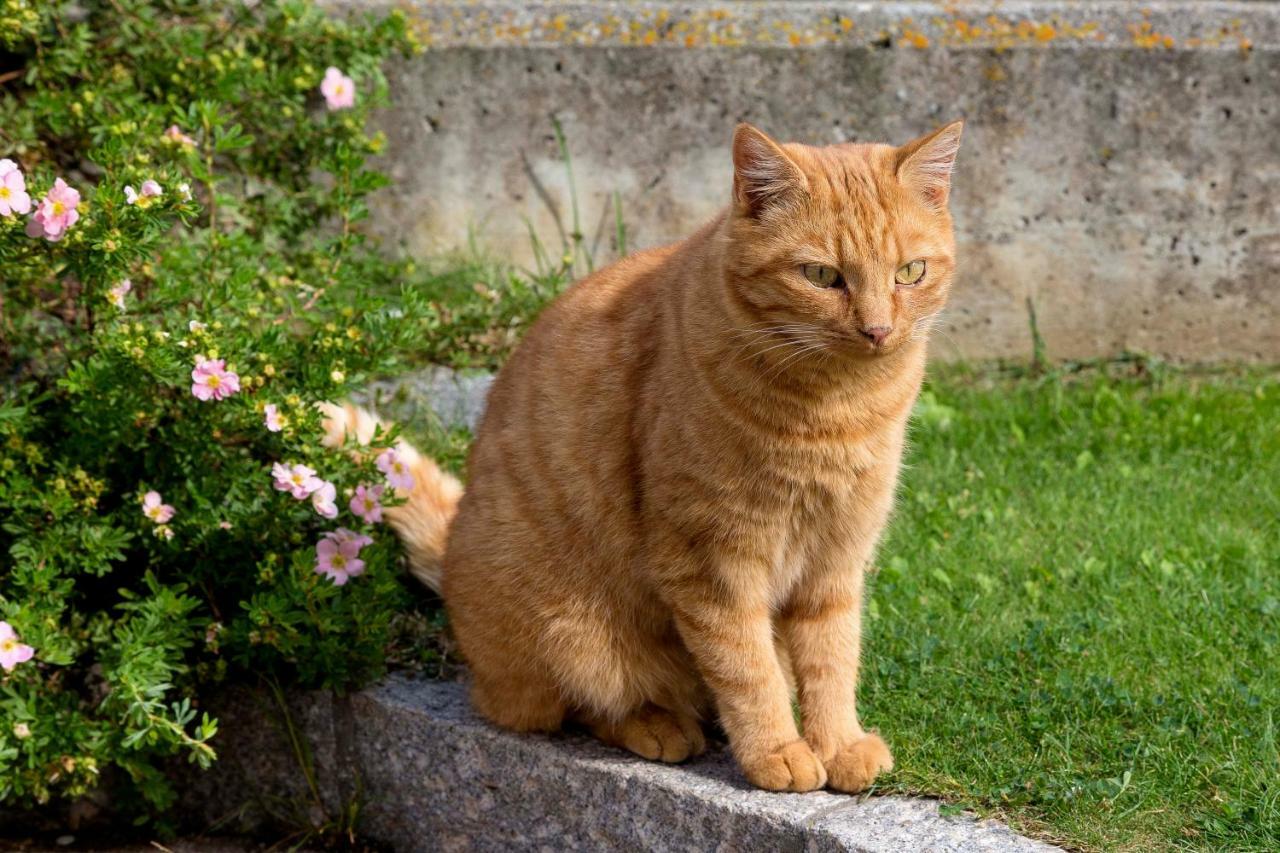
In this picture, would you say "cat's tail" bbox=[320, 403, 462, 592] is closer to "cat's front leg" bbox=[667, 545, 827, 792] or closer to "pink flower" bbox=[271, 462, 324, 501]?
"pink flower" bbox=[271, 462, 324, 501]

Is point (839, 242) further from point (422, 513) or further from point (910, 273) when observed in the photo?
point (422, 513)

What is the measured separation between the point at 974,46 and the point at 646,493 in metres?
2.69

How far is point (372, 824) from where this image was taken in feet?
11.4

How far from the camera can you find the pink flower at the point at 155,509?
3.20m

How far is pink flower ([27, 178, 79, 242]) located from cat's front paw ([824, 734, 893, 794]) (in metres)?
1.90

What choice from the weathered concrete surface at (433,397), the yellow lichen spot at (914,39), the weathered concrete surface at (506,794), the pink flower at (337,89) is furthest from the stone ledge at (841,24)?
the weathered concrete surface at (506,794)

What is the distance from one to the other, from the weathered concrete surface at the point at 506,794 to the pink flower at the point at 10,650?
70 cm

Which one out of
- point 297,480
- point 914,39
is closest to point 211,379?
point 297,480

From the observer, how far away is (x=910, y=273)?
2.65 meters

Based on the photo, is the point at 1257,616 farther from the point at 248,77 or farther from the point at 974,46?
the point at 248,77

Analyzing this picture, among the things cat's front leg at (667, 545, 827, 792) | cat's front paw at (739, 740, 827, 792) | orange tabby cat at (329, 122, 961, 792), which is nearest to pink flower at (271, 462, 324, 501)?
orange tabby cat at (329, 122, 961, 792)

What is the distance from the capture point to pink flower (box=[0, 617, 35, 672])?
295 cm

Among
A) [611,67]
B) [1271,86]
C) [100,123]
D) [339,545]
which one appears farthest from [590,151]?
[1271,86]

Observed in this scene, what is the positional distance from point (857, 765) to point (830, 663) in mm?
221
